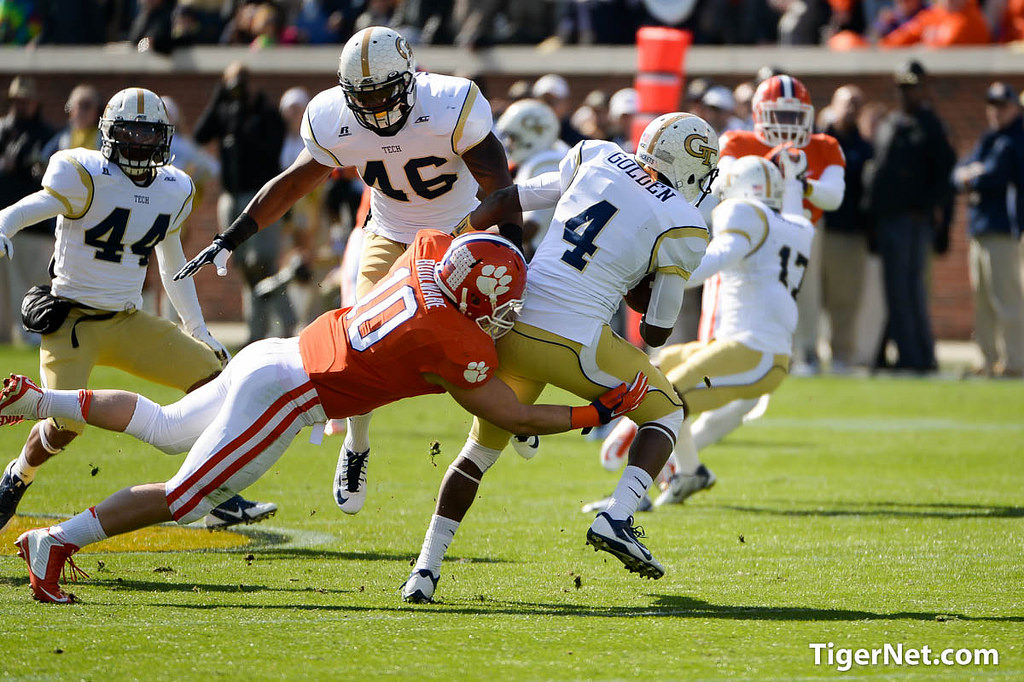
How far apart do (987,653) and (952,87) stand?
39.7ft

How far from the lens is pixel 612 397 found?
476 centimetres

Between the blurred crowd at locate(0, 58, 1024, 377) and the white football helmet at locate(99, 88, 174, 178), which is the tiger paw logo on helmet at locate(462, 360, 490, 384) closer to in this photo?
the white football helmet at locate(99, 88, 174, 178)

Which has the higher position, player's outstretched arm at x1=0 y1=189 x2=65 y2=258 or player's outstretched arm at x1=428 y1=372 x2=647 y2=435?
player's outstretched arm at x1=0 y1=189 x2=65 y2=258

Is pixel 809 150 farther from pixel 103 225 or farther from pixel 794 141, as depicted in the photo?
pixel 103 225

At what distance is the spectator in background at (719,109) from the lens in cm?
1191

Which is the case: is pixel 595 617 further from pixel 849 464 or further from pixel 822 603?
pixel 849 464

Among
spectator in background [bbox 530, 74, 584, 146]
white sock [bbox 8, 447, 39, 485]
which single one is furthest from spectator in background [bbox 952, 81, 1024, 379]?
white sock [bbox 8, 447, 39, 485]

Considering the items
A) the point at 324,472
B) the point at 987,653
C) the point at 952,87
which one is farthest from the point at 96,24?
the point at 987,653

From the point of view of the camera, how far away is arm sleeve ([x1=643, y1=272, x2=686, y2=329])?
16.3ft

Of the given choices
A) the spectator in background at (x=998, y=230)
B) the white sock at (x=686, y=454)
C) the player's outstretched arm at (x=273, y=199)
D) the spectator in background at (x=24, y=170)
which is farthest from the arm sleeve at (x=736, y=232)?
the spectator in background at (x=24, y=170)

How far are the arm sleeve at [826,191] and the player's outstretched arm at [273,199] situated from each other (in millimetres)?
2968

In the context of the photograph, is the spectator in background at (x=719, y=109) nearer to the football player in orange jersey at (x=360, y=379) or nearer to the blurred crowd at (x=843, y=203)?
the blurred crowd at (x=843, y=203)

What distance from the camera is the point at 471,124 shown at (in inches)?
224

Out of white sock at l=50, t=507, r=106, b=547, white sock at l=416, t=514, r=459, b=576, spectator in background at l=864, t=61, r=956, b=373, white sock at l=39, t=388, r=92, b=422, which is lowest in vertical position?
white sock at l=50, t=507, r=106, b=547
